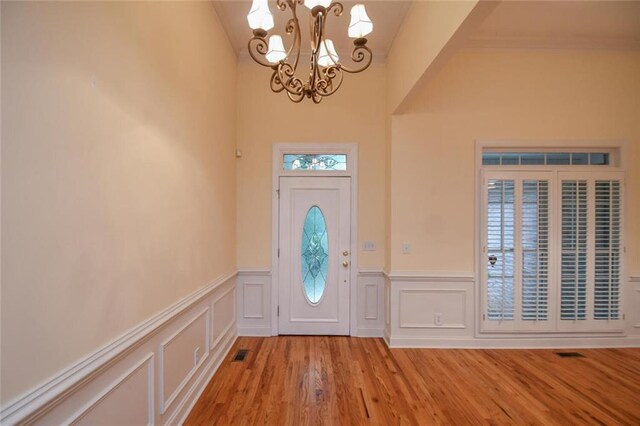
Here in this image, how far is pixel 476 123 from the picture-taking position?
3.27 meters

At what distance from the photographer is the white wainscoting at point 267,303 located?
352 cm

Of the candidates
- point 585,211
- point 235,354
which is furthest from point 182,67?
point 585,211

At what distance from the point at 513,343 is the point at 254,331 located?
3.03 metres

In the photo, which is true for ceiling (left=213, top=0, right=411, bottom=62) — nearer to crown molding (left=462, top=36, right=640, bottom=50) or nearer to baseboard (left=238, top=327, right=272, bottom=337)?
crown molding (left=462, top=36, right=640, bottom=50)

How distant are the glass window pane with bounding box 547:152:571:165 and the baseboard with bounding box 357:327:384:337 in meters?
2.84

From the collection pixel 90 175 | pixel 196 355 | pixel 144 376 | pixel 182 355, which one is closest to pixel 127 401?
pixel 144 376

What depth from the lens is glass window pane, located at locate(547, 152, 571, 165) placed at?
330 cm

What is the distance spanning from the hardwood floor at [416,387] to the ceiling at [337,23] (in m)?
3.48

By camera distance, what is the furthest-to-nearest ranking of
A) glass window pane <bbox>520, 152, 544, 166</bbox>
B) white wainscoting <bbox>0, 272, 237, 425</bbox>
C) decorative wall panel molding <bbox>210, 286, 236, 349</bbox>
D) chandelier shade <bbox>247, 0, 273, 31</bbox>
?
1. glass window pane <bbox>520, 152, 544, 166</bbox>
2. decorative wall panel molding <bbox>210, 286, 236, 349</bbox>
3. chandelier shade <bbox>247, 0, 273, 31</bbox>
4. white wainscoting <bbox>0, 272, 237, 425</bbox>

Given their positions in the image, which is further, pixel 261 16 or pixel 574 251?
pixel 574 251

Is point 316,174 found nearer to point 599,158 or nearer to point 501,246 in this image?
point 501,246

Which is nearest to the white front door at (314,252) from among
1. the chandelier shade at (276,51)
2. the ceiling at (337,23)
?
the ceiling at (337,23)

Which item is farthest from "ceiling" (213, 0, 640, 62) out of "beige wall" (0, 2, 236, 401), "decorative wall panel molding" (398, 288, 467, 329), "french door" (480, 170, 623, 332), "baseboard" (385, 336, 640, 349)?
"baseboard" (385, 336, 640, 349)

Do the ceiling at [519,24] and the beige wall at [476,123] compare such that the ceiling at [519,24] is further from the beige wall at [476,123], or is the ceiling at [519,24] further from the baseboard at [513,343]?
the baseboard at [513,343]
